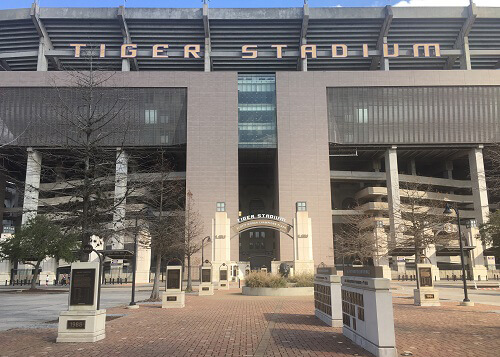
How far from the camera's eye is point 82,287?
39.8ft

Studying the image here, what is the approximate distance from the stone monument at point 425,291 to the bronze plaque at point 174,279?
1192cm

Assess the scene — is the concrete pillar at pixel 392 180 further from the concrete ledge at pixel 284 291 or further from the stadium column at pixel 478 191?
the concrete ledge at pixel 284 291

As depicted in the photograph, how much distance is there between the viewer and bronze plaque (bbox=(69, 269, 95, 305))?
39.5 ft

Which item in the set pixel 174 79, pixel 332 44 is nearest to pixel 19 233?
pixel 174 79

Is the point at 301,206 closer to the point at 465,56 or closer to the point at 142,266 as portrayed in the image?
the point at 142,266

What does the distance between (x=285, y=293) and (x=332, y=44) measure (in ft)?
193

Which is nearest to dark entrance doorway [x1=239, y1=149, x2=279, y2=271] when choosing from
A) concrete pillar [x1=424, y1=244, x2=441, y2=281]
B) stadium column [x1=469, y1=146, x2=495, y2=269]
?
concrete pillar [x1=424, y1=244, x2=441, y2=281]

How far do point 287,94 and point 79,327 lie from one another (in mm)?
64940

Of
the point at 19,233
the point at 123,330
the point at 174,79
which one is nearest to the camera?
the point at 123,330

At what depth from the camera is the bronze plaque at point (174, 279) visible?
21.6 metres

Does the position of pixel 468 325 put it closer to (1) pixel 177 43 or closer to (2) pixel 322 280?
(2) pixel 322 280

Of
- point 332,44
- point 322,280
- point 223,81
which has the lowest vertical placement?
point 322,280

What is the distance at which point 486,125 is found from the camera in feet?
238

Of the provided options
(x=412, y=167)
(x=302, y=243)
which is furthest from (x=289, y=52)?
(x=302, y=243)
